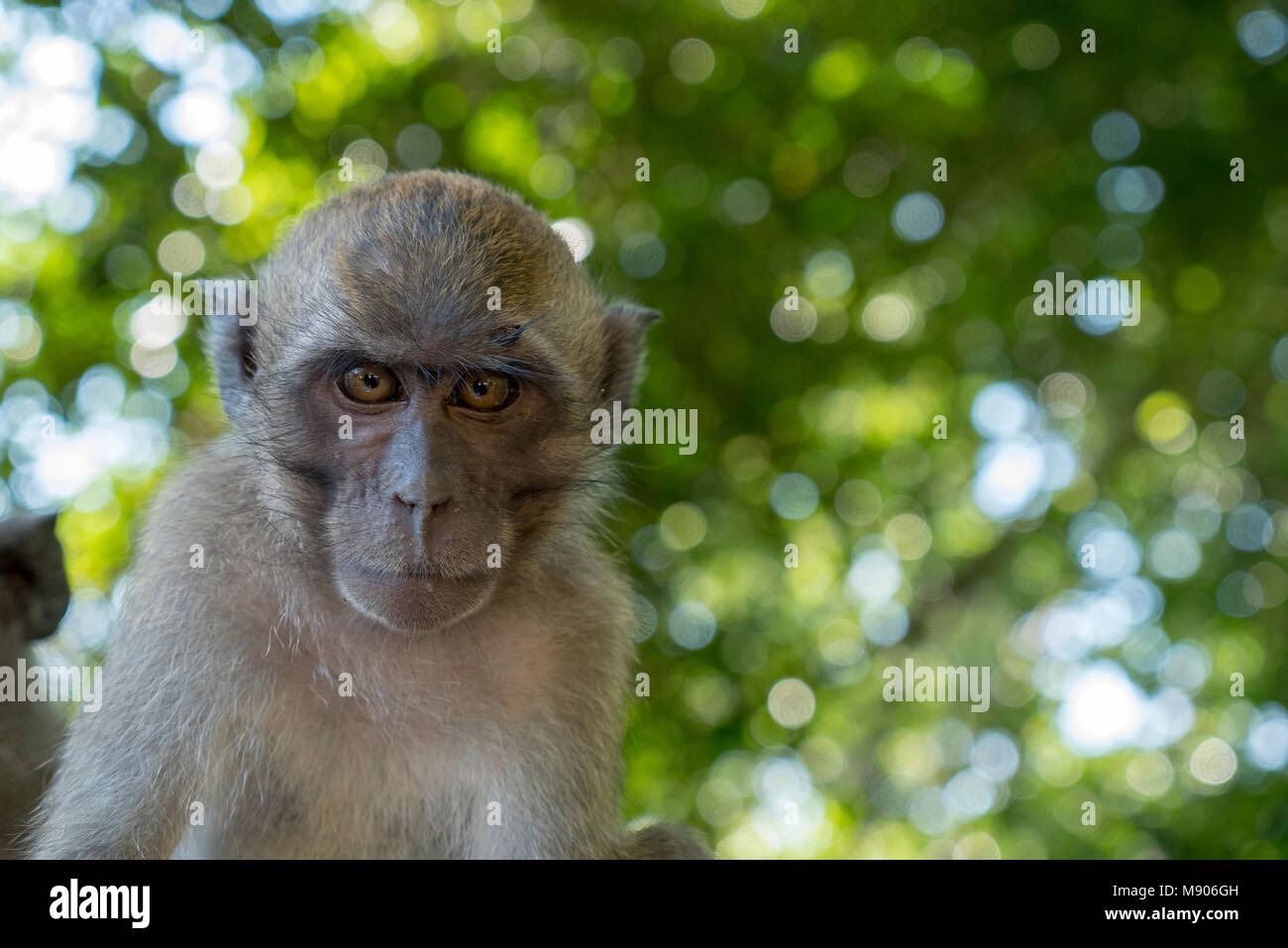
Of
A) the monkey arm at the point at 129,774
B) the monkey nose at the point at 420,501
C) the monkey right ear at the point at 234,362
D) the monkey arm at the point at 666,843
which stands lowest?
the monkey arm at the point at 666,843

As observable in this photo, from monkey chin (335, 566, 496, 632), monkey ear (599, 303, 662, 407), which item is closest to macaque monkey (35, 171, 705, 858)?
monkey chin (335, 566, 496, 632)

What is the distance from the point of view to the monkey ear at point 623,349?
12.0 feet

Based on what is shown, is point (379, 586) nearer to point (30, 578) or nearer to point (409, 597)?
point (409, 597)

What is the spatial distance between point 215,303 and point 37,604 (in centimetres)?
107

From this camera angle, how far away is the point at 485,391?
3.01 meters

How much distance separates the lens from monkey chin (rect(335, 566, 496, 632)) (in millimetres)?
2812

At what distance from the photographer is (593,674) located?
3.40m

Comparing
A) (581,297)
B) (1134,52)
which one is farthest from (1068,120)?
(581,297)

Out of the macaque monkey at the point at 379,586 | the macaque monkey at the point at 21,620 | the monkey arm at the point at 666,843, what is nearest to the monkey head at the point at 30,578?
the macaque monkey at the point at 21,620

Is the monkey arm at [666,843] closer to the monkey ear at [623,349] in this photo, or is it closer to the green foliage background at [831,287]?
the green foliage background at [831,287]

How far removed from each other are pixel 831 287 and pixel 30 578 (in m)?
3.92

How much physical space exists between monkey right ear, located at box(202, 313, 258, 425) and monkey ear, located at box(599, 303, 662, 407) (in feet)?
3.45

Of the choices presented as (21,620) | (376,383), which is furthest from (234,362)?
(21,620)

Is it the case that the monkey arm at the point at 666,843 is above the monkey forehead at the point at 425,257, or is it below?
below
